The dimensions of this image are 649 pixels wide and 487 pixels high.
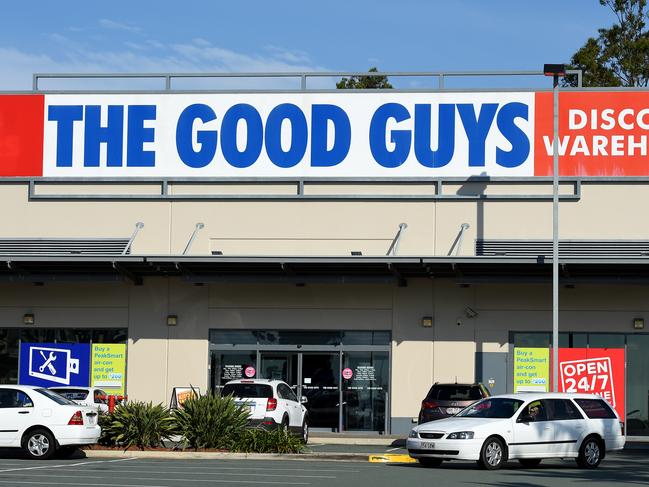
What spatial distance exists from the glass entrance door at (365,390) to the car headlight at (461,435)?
10.1 metres

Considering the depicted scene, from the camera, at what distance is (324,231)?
3166 centimetres

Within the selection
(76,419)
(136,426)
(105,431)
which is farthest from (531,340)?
(76,419)

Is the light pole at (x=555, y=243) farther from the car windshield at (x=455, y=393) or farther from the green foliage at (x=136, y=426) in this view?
the green foliage at (x=136, y=426)

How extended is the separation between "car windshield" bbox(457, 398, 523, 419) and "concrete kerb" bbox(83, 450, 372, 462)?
2.56 metres

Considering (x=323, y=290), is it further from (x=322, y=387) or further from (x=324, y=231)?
(x=322, y=387)

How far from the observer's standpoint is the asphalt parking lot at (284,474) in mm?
17594

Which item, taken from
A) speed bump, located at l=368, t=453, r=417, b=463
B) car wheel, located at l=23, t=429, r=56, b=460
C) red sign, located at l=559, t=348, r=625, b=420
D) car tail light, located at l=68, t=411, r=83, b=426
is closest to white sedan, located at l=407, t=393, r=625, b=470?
speed bump, located at l=368, t=453, r=417, b=463

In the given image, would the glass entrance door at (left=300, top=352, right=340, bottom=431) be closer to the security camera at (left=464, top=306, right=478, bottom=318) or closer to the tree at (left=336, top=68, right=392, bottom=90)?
the security camera at (left=464, top=306, right=478, bottom=318)

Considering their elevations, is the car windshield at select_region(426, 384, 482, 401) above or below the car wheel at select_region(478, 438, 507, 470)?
above

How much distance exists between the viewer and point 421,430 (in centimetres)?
2162

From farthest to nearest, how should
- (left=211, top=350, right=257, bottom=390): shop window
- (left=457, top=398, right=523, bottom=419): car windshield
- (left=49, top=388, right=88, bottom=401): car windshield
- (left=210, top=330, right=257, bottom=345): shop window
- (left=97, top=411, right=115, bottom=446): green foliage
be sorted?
1. (left=210, top=330, right=257, bottom=345): shop window
2. (left=211, top=350, right=257, bottom=390): shop window
3. (left=49, top=388, right=88, bottom=401): car windshield
4. (left=97, top=411, right=115, bottom=446): green foliage
5. (left=457, top=398, right=523, bottom=419): car windshield

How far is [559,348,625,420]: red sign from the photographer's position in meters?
30.5

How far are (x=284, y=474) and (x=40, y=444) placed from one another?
5.42m

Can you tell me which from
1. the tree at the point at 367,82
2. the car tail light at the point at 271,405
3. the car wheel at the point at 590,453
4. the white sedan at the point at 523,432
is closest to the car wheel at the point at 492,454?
the white sedan at the point at 523,432
